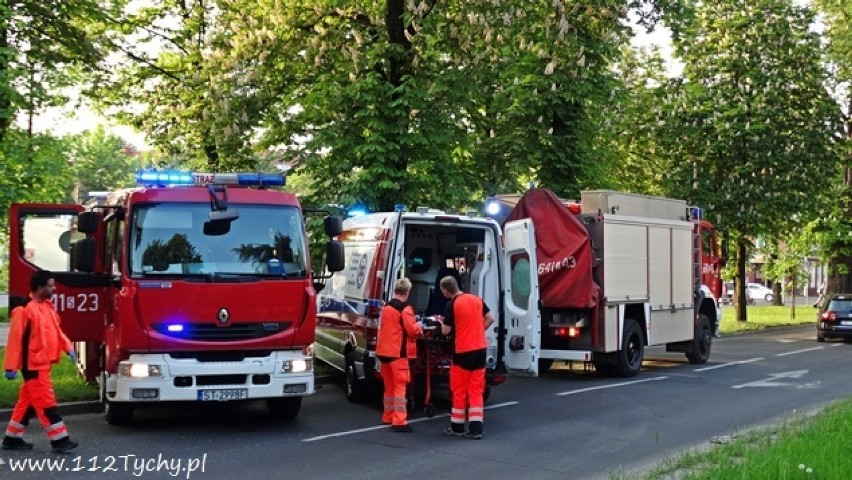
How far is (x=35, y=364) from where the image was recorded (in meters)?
9.00

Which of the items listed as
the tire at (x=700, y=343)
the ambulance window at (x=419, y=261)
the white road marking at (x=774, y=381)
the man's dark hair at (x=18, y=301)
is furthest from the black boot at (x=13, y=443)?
the tire at (x=700, y=343)

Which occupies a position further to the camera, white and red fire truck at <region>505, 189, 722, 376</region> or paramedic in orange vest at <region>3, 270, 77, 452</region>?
white and red fire truck at <region>505, 189, 722, 376</region>

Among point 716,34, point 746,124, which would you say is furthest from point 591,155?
point 716,34

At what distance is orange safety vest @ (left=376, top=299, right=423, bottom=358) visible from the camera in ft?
35.3

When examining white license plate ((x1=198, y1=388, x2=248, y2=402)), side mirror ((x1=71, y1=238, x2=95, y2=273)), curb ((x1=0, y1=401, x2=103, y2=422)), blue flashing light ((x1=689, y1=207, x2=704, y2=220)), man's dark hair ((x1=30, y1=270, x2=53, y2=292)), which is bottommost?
curb ((x1=0, y1=401, x2=103, y2=422))

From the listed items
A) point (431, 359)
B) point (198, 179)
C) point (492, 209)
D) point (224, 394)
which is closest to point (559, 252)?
point (492, 209)

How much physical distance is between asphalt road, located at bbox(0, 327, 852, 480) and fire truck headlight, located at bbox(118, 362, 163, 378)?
70 cm

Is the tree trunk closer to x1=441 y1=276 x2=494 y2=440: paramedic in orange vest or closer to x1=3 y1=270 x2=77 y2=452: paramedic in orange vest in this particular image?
x1=441 y1=276 x2=494 y2=440: paramedic in orange vest

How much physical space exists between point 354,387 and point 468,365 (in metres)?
3.24

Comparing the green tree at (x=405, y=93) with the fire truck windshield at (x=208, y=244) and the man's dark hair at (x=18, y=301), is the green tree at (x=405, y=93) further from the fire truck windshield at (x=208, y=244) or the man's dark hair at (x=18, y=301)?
the man's dark hair at (x=18, y=301)

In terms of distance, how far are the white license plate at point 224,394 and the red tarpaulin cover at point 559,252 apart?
7079mm

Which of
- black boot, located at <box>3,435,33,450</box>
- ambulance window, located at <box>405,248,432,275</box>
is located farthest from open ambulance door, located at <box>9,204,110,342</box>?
ambulance window, located at <box>405,248,432,275</box>

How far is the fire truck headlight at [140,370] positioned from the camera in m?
10.0
